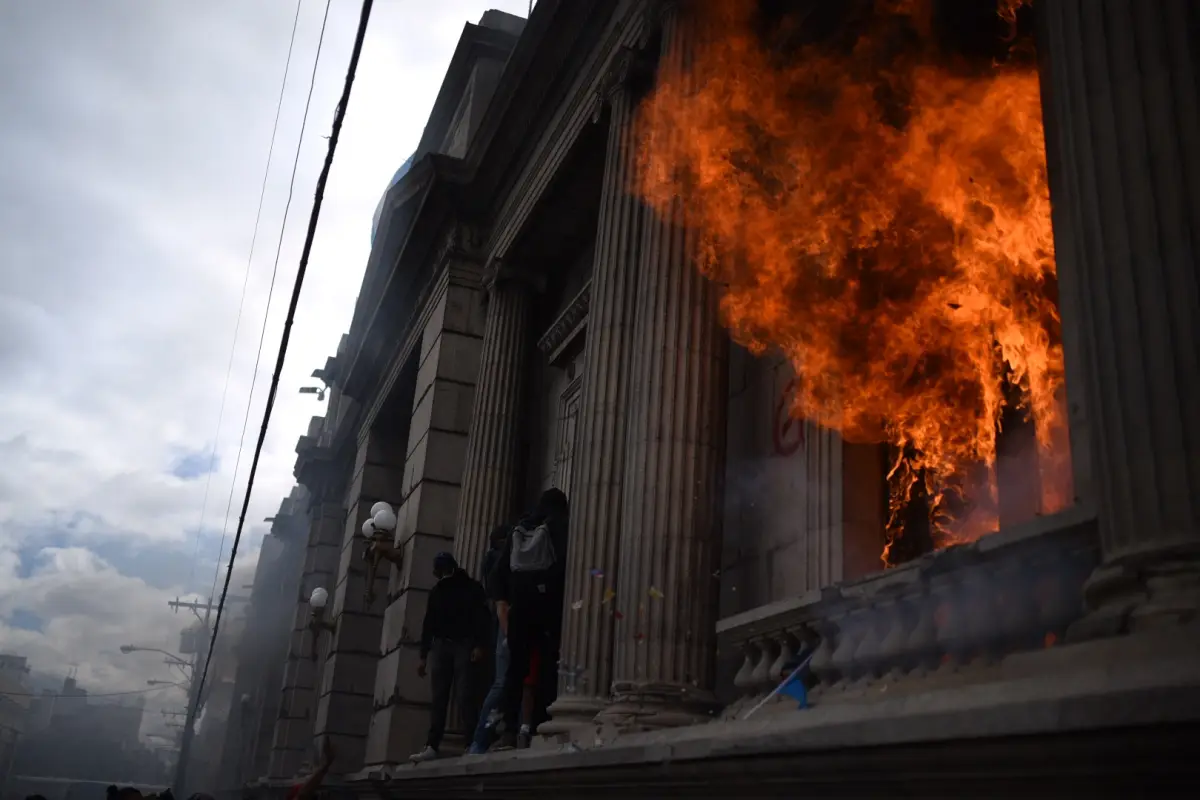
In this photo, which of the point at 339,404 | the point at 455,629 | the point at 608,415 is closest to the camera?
the point at 608,415

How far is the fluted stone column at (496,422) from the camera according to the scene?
1191 centimetres

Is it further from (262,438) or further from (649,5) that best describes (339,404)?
(649,5)

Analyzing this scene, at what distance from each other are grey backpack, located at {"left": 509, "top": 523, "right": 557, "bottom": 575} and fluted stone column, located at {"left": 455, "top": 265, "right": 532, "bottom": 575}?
2880mm

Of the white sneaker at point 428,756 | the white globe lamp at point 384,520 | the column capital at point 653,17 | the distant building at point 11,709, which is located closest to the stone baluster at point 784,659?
the white sneaker at point 428,756

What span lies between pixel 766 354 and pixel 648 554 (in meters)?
2.33

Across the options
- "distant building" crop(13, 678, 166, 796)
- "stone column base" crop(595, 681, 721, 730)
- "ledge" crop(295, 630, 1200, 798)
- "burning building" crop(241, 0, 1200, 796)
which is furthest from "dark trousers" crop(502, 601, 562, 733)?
"distant building" crop(13, 678, 166, 796)

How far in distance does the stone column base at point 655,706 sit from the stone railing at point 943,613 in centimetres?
83

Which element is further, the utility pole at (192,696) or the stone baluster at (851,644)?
the utility pole at (192,696)

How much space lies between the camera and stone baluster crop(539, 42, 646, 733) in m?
7.39

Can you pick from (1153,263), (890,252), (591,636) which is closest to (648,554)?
(591,636)

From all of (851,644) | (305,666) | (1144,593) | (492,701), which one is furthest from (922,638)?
(305,666)

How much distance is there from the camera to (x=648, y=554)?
22.4 ft

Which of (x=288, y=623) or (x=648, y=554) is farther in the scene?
(x=288, y=623)

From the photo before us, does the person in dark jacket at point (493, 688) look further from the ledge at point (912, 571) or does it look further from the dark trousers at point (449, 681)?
the ledge at point (912, 571)
